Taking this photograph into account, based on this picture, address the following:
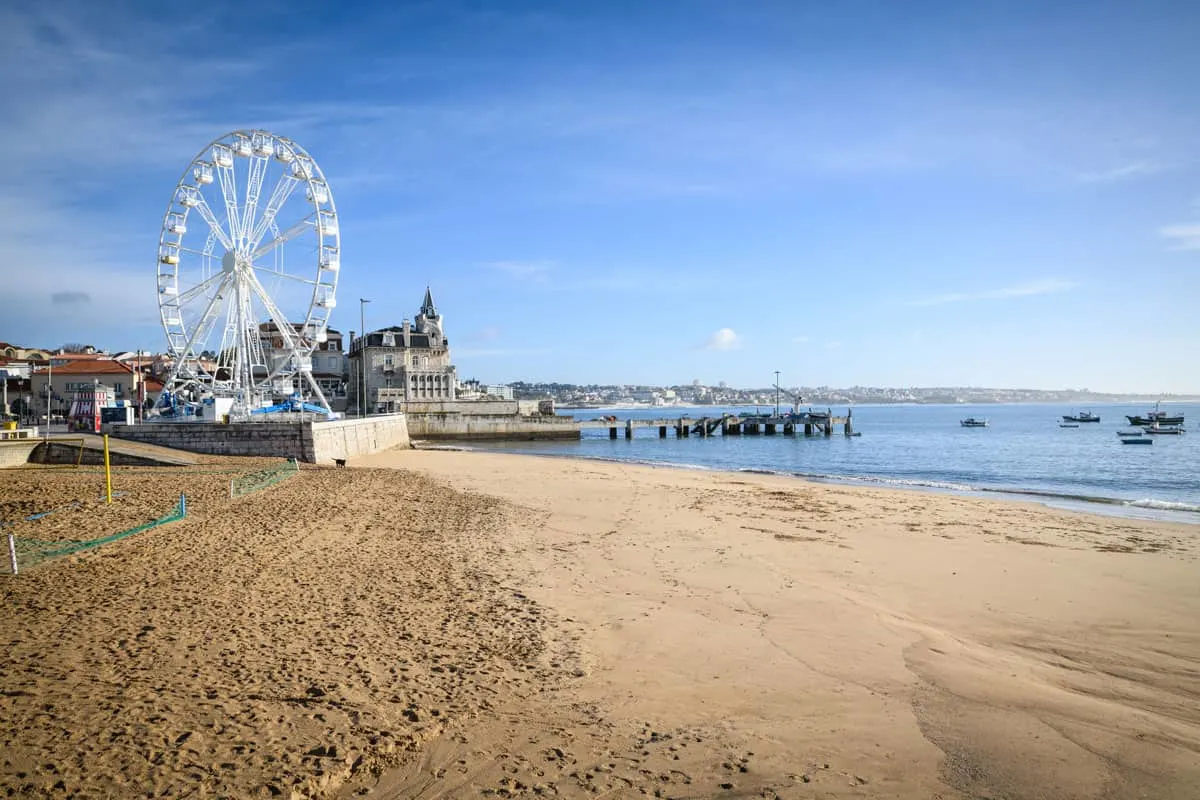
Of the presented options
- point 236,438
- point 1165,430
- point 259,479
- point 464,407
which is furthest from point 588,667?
point 1165,430

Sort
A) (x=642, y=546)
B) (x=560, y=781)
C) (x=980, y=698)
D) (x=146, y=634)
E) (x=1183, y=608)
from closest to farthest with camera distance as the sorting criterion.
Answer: (x=560, y=781) → (x=980, y=698) → (x=146, y=634) → (x=1183, y=608) → (x=642, y=546)

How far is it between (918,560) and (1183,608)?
402 centimetres

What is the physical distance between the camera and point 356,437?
1564 inches

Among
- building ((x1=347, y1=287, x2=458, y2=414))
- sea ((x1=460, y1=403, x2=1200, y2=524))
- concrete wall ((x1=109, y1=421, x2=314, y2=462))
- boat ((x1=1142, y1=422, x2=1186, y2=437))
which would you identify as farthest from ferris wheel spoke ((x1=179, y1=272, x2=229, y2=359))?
boat ((x1=1142, y1=422, x2=1186, y2=437))

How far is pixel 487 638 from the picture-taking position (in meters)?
8.06

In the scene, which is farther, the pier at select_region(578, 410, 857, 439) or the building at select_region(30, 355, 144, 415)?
the pier at select_region(578, 410, 857, 439)

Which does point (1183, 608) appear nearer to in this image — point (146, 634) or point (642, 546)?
point (642, 546)

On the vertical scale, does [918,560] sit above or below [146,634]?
below

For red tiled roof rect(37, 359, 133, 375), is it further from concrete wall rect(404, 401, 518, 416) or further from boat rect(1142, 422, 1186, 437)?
boat rect(1142, 422, 1186, 437)

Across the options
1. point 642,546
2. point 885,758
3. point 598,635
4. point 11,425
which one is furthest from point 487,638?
point 11,425

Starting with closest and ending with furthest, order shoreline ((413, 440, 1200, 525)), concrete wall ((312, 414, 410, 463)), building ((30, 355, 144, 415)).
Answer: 1. shoreline ((413, 440, 1200, 525))
2. concrete wall ((312, 414, 410, 463))
3. building ((30, 355, 144, 415))

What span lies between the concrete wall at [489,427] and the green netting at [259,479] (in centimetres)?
4281

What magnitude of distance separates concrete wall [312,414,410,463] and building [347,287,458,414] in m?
25.0

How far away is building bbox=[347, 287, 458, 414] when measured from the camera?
7956 centimetres
